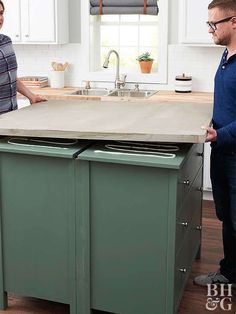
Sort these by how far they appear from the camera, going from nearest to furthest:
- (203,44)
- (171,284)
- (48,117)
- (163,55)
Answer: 1. (171,284)
2. (48,117)
3. (203,44)
4. (163,55)

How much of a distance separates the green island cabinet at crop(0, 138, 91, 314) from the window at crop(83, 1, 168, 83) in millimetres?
2937

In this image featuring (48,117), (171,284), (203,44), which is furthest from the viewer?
(203,44)

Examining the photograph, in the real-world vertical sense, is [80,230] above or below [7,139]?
below

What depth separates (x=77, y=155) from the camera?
8.27ft

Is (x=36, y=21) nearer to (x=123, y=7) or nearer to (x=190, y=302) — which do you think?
(x=123, y=7)

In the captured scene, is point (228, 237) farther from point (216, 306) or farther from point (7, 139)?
point (7, 139)

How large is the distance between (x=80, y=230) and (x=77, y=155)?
37 cm

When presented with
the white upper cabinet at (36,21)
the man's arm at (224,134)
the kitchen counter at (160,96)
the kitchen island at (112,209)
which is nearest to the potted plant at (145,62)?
the kitchen counter at (160,96)

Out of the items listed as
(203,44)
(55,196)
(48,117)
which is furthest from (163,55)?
(55,196)

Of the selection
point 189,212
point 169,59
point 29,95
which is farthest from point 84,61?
point 189,212

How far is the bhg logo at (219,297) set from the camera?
2920 mm

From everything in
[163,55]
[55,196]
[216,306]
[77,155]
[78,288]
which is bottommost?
[216,306]

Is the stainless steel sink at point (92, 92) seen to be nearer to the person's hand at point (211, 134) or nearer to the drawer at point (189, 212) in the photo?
the drawer at point (189, 212)

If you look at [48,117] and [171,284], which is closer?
[171,284]
